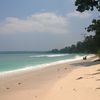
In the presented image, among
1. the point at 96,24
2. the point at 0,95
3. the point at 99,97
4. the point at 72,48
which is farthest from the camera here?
the point at 72,48

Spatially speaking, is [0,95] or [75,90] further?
[0,95]

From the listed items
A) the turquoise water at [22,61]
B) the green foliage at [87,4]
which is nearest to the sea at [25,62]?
the turquoise water at [22,61]

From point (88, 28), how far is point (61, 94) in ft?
84.5

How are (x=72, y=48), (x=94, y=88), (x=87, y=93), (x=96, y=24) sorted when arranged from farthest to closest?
(x=72, y=48), (x=96, y=24), (x=94, y=88), (x=87, y=93)

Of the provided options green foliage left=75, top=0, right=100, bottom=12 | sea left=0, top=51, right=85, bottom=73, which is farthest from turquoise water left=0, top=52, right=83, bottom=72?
green foliage left=75, top=0, right=100, bottom=12

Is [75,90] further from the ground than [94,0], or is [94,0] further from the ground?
[94,0]

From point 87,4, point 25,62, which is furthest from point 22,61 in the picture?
point 87,4

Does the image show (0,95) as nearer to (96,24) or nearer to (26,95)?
(26,95)

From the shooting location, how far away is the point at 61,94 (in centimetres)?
1091

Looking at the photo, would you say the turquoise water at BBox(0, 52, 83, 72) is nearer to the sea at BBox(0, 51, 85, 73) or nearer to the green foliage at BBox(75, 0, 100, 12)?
the sea at BBox(0, 51, 85, 73)

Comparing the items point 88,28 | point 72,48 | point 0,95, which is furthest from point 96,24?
point 72,48

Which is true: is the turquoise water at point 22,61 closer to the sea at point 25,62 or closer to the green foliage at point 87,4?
the sea at point 25,62

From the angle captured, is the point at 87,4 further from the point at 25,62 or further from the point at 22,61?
the point at 22,61

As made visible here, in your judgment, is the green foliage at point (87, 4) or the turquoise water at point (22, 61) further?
the turquoise water at point (22, 61)
